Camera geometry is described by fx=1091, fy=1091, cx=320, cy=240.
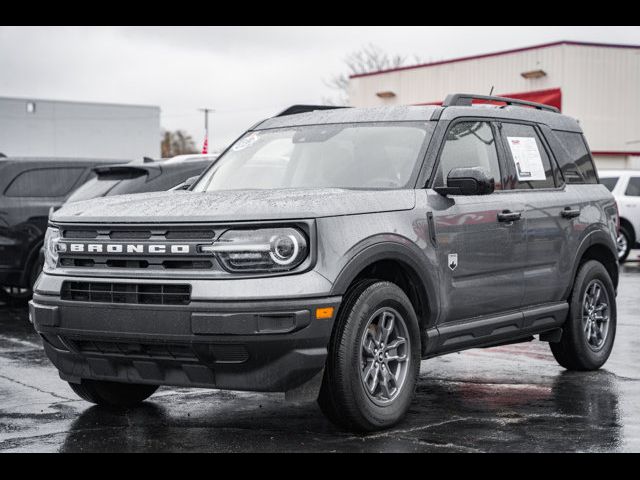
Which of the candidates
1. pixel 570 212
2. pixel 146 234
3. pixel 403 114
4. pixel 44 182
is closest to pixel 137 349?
pixel 146 234

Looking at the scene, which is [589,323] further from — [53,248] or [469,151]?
[53,248]

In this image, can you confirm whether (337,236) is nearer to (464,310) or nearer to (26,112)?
(464,310)

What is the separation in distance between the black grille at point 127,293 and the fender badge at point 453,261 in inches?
69.1

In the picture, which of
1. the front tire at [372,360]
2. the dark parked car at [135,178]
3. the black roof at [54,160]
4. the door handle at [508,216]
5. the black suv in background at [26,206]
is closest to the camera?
the front tire at [372,360]

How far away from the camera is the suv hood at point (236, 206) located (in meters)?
5.63

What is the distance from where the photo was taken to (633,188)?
67.2 feet

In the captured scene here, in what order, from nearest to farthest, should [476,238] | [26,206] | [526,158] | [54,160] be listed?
1. [476,238]
2. [526,158]
3. [26,206]
4. [54,160]

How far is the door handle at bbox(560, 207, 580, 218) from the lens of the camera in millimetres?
7750

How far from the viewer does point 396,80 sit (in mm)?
41188

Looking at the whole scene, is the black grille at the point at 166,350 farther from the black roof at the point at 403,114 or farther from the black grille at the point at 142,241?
the black roof at the point at 403,114

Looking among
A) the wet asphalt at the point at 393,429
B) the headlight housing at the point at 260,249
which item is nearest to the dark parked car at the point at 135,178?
the wet asphalt at the point at 393,429

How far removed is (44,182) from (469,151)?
282 inches

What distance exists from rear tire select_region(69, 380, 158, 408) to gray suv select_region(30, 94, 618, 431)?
12mm

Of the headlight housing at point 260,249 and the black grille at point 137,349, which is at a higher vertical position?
the headlight housing at point 260,249
